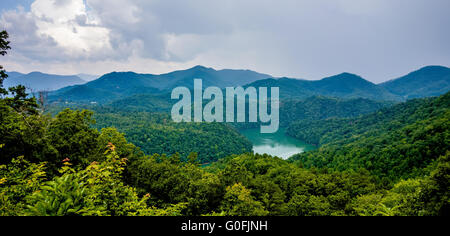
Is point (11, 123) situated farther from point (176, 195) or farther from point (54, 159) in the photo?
point (176, 195)

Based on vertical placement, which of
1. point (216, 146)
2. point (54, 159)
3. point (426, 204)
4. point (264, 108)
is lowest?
point (216, 146)

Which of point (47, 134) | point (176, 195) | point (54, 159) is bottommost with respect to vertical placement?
point (176, 195)

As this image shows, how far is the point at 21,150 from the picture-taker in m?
8.84

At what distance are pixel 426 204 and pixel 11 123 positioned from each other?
16.2m

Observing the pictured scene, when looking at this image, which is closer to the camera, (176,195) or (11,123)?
(11,123)

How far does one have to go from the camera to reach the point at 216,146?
238ft

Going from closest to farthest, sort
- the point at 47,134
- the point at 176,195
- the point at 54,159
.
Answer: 1. the point at 54,159
2. the point at 47,134
3. the point at 176,195

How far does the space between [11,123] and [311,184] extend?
19.6 m

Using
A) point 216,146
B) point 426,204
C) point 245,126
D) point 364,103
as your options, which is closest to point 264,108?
point 245,126

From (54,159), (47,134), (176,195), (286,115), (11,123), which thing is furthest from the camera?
(286,115)

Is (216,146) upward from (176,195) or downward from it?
downward
